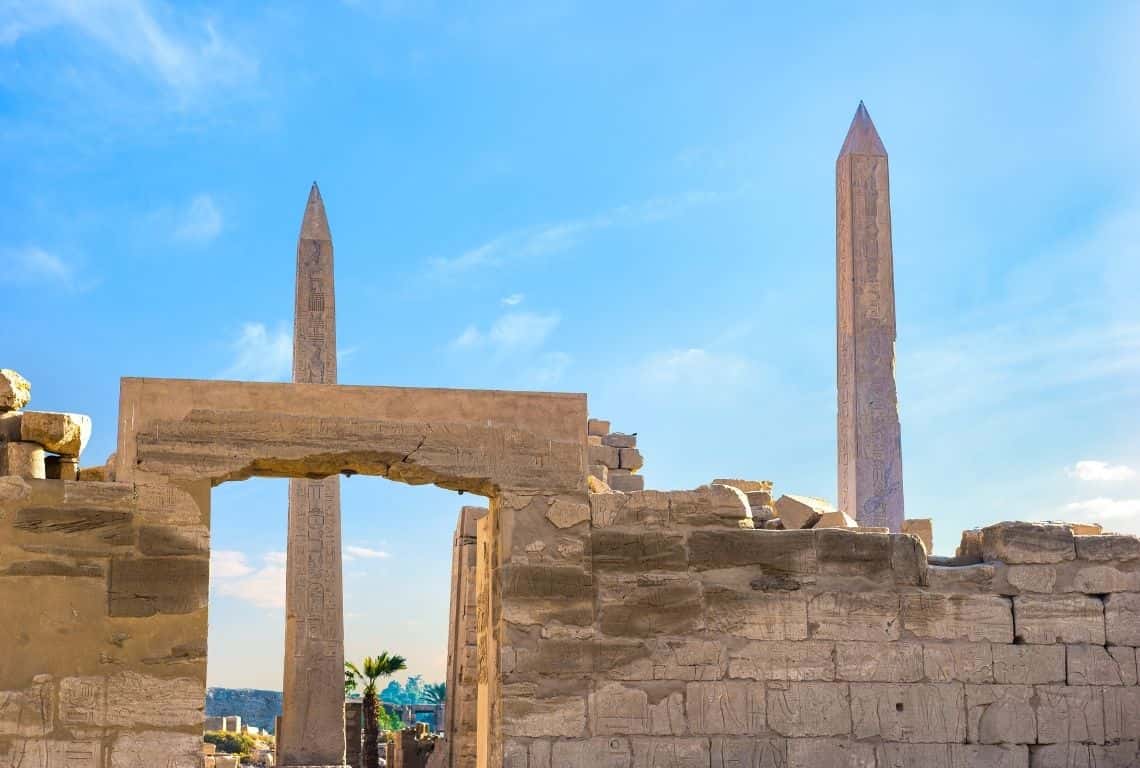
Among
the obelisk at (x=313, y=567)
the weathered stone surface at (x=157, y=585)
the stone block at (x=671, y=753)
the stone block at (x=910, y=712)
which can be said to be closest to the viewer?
the weathered stone surface at (x=157, y=585)

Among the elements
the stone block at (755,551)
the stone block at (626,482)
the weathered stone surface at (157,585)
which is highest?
the stone block at (626,482)

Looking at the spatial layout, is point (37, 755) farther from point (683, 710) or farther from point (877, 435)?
point (877, 435)

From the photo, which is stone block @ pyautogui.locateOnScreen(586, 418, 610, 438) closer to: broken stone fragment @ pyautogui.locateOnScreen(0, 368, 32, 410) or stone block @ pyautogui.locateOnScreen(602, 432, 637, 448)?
stone block @ pyautogui.locateOnScreen(602, 432, 637, 448)

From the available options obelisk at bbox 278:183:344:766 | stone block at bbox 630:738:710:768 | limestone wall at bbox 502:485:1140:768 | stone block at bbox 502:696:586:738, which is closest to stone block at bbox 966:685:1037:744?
limestone wall at bbox 502:485:1140:768

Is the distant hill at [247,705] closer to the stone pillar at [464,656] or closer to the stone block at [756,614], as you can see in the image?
the stone pillar at [464,656]

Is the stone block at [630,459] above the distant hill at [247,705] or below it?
above

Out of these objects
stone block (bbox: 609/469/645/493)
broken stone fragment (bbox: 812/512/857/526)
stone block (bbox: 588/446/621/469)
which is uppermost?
stone block (bbox: 588/446/621/469)

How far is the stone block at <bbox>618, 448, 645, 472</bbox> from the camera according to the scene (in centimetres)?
1138

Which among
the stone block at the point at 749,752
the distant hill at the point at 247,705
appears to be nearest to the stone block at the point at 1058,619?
the stone block at the point at 749,752

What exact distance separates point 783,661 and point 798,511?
90cm

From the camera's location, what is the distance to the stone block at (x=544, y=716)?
6906 mm

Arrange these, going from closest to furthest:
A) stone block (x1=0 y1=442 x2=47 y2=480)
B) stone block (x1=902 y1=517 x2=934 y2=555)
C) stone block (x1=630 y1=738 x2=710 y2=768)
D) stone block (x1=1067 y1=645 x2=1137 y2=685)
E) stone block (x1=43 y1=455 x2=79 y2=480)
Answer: stone block (x1=0 y1=442 x2=47 y2=480)
stone block (x1=630 y1=738 x2=710 y2=768)
stone block (x1=43 y1=455 x2=79 y2=480)
stone block (x1=1067 y1=645 x2=1137 y2=685)
stone block (x1=902 y1=517 x2=934 y2=555)

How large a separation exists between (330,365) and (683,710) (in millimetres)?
7763

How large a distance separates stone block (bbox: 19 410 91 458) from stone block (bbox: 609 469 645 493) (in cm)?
477
